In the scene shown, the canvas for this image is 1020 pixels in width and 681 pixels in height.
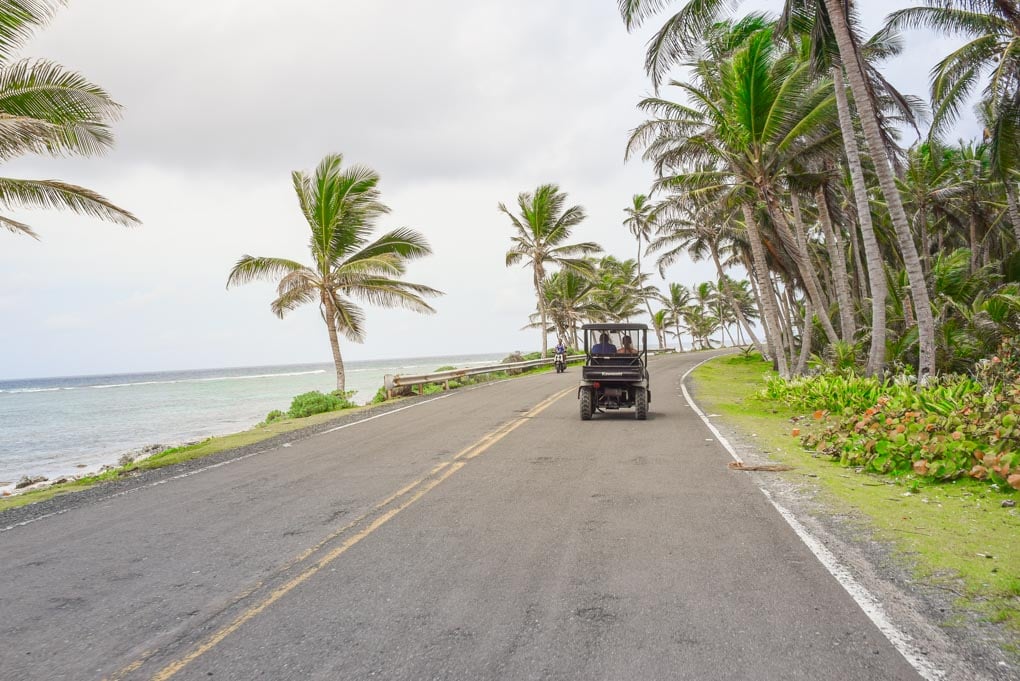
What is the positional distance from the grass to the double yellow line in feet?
13.6

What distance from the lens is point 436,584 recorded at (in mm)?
4074

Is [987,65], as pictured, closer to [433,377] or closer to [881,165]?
[881,165]

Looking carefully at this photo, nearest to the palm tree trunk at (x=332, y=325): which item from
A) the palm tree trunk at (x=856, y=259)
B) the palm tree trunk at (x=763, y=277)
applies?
the palm tree trunk at (x=763, y=277)

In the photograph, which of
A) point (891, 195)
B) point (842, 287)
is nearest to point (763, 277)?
point (842, 287)

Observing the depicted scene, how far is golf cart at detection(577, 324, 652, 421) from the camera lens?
12.6m

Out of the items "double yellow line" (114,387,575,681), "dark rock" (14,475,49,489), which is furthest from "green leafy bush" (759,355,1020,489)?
"dark rock" (14,475,49,489)

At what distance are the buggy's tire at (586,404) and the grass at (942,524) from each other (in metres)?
3.95

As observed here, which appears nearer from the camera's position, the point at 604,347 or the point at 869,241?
the point at 869,241

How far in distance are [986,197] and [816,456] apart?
26.6 meters

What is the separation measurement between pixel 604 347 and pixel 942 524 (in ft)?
27.3

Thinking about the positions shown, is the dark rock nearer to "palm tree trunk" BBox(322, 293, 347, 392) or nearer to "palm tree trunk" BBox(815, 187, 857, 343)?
"palm tree trunk" BBox(322, 293, 347, 392)

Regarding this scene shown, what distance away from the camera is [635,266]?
63.0m

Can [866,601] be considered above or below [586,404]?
Answer: below

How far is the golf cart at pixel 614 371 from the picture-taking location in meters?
12.6
